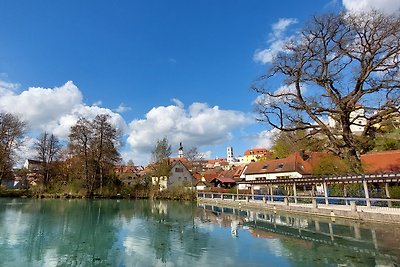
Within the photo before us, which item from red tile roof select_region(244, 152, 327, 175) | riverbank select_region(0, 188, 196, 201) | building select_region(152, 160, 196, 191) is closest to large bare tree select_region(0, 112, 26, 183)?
riverbank select_region(0, 188, 196, 201)

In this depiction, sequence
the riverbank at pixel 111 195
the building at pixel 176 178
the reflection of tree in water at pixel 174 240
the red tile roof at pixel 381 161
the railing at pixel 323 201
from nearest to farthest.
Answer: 1. the reflection of tree in water at pixel 174 240
2. the railing at pixel 323 201
3. the red tile roof at pixel 381 161
4. the riverbank at pixel 111 195
5. the building at pixel 176 178

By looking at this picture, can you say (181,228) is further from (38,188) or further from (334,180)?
(38,188)

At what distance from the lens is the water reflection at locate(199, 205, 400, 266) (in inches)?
335

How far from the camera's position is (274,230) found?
14344 mm

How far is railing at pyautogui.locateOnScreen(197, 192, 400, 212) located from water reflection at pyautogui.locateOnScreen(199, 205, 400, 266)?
1738 millimetres

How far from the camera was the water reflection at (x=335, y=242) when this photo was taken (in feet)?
27.9

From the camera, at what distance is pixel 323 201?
842 inches

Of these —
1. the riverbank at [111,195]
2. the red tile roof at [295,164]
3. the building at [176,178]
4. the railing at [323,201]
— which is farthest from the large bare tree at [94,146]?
the red tile roof at [295,164]

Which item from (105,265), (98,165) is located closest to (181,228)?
(105,265)

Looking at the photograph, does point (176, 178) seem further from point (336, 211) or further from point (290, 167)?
point (336, 211)

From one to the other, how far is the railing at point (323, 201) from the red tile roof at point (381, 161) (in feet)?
18.5

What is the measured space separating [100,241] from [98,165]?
3172 centimetres

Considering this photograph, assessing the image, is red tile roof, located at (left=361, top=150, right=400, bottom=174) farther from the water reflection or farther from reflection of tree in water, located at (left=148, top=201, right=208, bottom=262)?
reflection of tree in water, located at (left=148, top=201, right=208, bottom=262)

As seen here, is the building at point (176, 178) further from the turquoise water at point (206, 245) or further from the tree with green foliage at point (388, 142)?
the turquoise water at point (206, 245)
